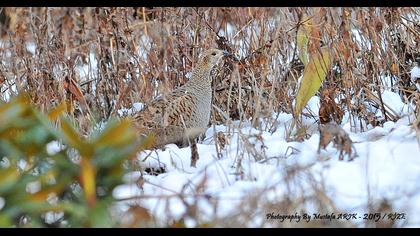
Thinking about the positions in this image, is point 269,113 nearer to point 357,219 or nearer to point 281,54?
point 281,54

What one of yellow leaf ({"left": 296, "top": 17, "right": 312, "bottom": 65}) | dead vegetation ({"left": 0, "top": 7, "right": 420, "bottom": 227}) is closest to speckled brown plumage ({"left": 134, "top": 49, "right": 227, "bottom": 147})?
dead vegetation ({"left": 0, "top": 7, "right": 420, "bottom": 227})

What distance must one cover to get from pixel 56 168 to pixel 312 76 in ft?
8.73

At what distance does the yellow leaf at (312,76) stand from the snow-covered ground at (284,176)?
0.63ft

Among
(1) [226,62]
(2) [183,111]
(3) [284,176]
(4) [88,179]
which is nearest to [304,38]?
(1) [226,62]

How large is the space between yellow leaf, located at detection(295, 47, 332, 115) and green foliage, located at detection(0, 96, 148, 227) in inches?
95.0

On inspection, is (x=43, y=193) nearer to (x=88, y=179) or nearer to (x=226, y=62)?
(x=88, y=179)

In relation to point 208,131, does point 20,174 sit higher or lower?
higher

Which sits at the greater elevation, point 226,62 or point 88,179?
point 88,179

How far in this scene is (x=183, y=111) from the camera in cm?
532

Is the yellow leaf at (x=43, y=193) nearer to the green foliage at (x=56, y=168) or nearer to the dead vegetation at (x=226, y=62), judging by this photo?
the green foliage at (x=56, y=168)

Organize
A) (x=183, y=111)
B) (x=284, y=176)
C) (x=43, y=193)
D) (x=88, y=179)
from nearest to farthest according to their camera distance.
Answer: (x=88, y=179) → (x=43, y=193) → (x=284, y=176) → (x=183, y=111)
